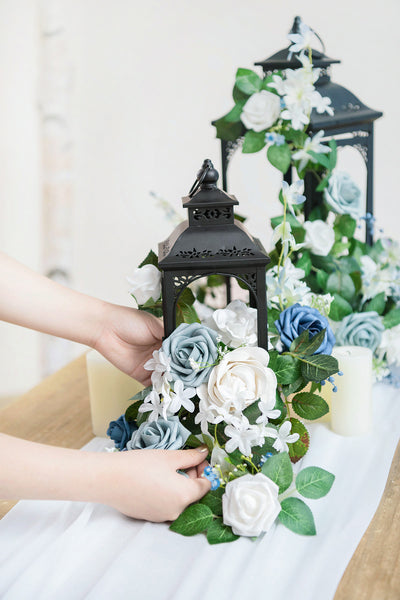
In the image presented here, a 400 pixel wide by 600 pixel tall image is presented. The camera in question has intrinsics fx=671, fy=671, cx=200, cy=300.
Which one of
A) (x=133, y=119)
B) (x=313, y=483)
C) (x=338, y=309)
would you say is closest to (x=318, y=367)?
(x=313, y=483)

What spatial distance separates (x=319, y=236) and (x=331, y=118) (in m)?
Answer: 0.24

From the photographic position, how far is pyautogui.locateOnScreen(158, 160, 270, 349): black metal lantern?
0.99m

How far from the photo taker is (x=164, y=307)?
1.03 metres

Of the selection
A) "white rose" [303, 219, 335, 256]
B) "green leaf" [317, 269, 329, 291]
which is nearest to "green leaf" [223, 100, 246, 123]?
"white rose" [303, 219, 335, 256]

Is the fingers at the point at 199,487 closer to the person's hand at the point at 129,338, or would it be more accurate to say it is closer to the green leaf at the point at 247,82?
the person's hand at the point at 129,338

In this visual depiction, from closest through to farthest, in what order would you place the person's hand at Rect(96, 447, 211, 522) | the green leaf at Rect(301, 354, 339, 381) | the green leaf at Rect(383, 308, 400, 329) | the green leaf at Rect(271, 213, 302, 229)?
the person's hand at Rect(96, 447, 211, 522) < the green leaf at Rect(301, 354, 339, 381) < the green leaf at Rect(271, 213, 302, 229) < the green leaf at Rect(383, 308, 400, 329)

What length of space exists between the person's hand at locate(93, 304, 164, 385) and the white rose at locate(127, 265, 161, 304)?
3.8 inches

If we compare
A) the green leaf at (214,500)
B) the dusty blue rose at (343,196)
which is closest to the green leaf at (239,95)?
the dusty blue rose at (343,196)

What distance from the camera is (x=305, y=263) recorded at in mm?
1390

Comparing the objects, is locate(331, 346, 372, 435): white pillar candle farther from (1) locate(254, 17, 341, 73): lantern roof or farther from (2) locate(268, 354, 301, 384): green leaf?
(1) locate(254, 17, 341, 73): lantern roof

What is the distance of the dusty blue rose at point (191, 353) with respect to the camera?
3.18 ft

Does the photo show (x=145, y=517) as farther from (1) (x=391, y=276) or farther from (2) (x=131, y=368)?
(1) (x=391, y=276)

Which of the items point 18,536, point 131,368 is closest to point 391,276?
point 131,368

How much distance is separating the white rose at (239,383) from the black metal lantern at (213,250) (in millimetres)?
66
